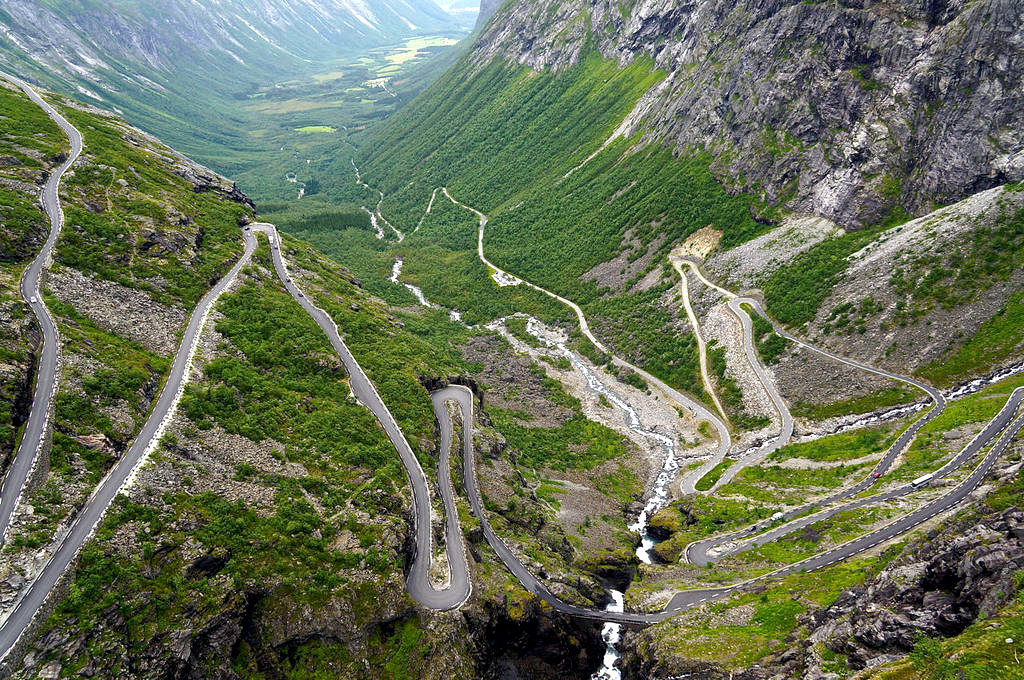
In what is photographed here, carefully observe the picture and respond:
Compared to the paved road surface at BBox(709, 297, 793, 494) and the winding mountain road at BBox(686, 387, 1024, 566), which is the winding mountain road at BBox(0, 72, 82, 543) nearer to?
the winding mountain road at BBox(686, 387, 1024, 566)

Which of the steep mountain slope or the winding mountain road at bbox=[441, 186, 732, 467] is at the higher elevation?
the winding mountain road at bbox=[441, 186, 732, 467]

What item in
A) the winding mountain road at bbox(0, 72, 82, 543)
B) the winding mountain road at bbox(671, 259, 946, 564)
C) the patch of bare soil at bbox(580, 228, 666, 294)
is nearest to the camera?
the winding mountain road at bbox(0, 72, 82, 543)

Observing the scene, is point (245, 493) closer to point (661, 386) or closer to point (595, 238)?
point (661, 386)

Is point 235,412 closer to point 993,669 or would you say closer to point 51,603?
point 51,603

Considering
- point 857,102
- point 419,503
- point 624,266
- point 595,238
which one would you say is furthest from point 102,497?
point 857,102

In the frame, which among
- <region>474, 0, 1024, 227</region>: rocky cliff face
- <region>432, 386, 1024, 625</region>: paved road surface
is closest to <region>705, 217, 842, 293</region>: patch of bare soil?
<region>474, 0, 1024, 227</region>: rocky cliff face

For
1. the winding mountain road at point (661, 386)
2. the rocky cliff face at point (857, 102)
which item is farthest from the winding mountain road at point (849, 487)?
the rocky cliff face at point (857, 102)

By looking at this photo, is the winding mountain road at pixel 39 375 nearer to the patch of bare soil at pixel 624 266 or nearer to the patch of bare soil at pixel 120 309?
the patch of bare soil at pixel 120 309
